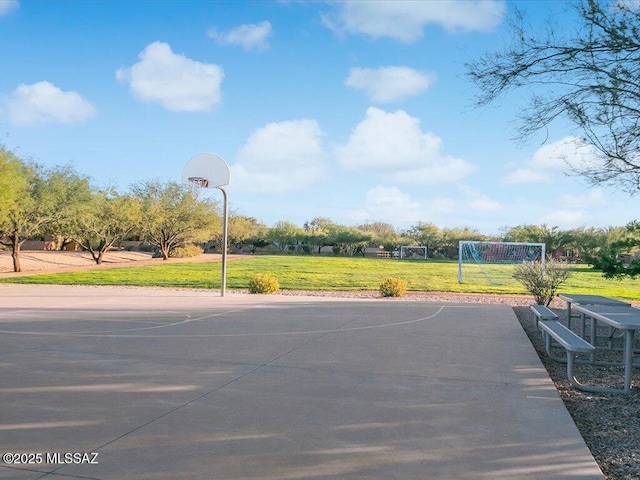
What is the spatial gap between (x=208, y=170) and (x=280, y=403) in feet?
45.7

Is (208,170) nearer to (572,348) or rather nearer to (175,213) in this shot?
(572,348)

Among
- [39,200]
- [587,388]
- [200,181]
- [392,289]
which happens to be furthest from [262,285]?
[39,200]

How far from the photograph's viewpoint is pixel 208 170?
18422 mm

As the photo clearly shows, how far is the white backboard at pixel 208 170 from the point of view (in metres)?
18.3

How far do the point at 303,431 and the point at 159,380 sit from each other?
239cm

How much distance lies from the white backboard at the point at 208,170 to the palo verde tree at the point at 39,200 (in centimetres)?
1093

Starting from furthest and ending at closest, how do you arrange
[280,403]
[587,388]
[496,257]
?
[496,257] → [587,388] → [280,403]

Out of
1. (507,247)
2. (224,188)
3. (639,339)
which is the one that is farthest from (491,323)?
(507,247)

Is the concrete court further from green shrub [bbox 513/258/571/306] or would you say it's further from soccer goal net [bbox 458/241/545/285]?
soccer goal net [bbox 458/241/545/285]

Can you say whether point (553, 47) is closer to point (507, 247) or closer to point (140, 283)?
point (140, 283)

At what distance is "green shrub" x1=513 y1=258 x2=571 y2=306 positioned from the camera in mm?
15891

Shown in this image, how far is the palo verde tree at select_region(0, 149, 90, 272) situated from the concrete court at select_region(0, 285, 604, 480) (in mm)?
18706

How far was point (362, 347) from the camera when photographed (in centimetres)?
863

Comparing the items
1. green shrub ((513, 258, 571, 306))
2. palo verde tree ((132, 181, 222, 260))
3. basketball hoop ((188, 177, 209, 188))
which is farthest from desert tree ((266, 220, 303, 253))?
green shrub ((513, 258, 571, 306))
